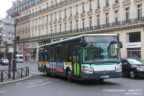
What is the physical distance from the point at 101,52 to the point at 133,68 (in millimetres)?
4638

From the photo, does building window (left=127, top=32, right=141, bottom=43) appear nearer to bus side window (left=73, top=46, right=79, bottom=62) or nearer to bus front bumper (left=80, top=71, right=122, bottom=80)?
bus side window (left=73, top=46, right=79, bottom=62)

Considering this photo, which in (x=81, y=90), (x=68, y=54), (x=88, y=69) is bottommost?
(x=81, y=90)

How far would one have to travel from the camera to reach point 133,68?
16969mm

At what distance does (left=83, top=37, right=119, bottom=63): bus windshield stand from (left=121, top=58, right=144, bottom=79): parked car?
3.63 metres

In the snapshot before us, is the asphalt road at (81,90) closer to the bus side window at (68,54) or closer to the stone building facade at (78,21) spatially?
the bus side window at (68,54)

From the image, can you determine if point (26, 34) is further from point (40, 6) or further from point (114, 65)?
point (114, 65)

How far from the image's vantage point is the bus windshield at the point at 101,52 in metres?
13.3

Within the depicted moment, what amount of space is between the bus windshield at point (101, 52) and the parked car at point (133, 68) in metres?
3.63

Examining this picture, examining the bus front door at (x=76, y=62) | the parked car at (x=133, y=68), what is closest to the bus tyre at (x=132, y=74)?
the parked car at (x=133, y=68)

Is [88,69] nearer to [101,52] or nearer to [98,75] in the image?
[98,75]

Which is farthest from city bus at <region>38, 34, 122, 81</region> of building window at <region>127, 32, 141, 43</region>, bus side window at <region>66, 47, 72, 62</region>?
building window at <region>127, 32, 141, 43</region>

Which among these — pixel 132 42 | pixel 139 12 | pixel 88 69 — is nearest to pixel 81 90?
pixel 88 69

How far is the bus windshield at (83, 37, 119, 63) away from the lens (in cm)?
1327

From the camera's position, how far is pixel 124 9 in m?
41.4
